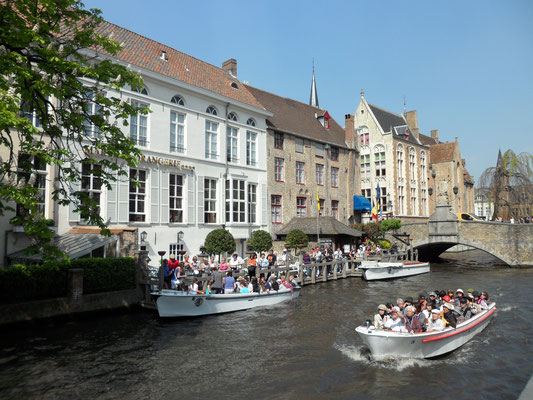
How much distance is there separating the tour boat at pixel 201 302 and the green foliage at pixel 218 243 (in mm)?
5397

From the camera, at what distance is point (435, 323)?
11531 mm

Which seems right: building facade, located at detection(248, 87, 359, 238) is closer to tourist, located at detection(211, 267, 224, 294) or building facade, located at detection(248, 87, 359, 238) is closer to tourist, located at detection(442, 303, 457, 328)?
tourist, located at detection(211, 267, 224, 294)

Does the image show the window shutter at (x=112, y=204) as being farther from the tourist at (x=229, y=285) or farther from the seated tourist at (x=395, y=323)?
the seated tourist at (x=395, y=323)

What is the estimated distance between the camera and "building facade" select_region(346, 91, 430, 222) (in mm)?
42438

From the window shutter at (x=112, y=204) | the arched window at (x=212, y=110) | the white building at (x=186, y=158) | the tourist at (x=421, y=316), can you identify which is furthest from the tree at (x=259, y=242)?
the tourist at (x=421, y=316)

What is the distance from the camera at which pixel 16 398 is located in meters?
8.81

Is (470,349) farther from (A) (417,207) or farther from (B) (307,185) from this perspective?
(A) (417,207)

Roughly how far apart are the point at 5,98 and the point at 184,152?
1618 cm

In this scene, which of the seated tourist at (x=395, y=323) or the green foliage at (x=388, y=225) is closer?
the seated tourist at (x=395, y=323)

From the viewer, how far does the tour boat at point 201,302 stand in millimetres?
15312

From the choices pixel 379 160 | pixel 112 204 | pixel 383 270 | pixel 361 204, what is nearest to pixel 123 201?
pixel 112 204

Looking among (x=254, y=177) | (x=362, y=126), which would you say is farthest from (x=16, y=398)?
(x=362, y=126)

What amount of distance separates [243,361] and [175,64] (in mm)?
20600

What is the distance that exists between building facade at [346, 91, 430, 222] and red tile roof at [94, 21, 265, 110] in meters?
16.5
